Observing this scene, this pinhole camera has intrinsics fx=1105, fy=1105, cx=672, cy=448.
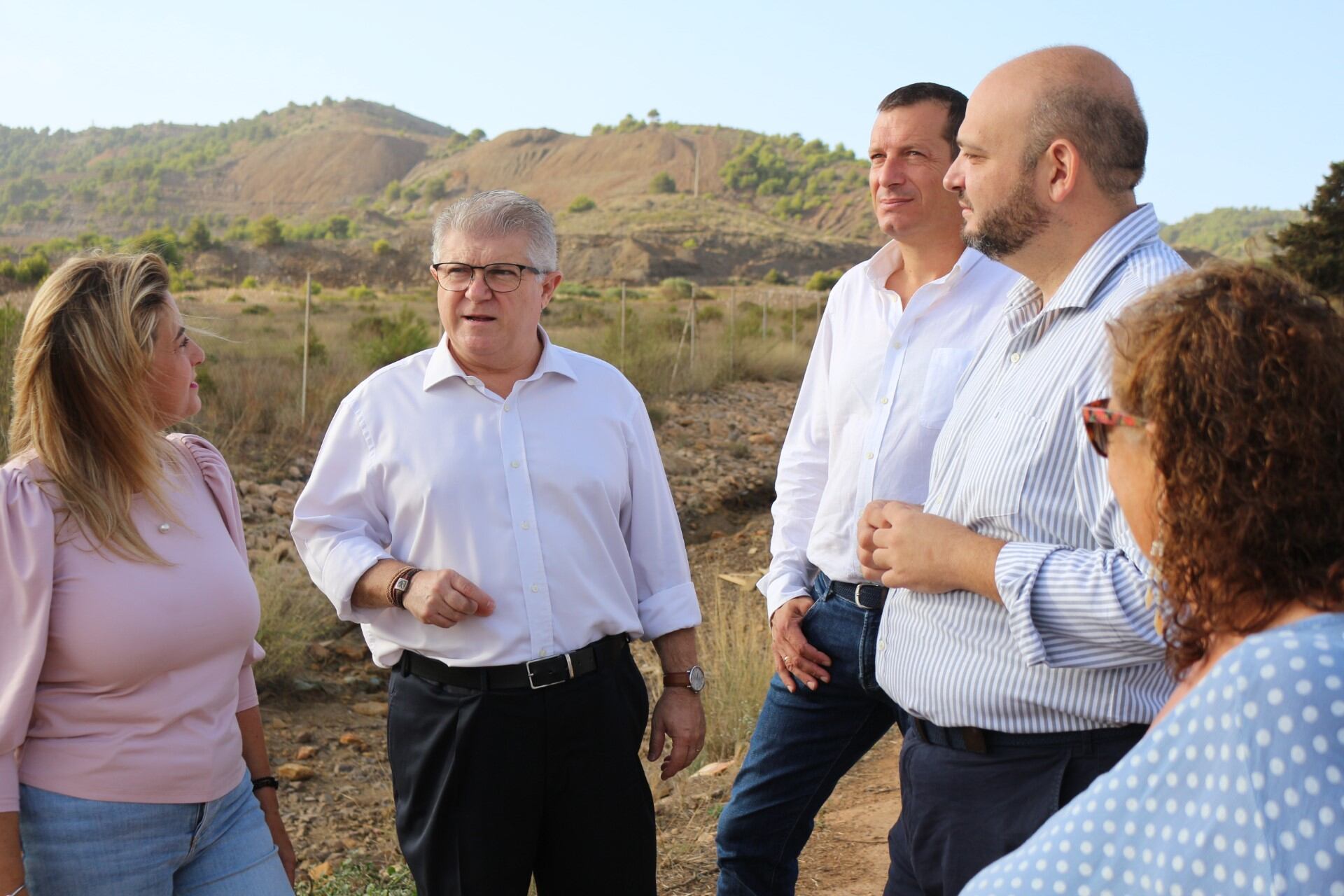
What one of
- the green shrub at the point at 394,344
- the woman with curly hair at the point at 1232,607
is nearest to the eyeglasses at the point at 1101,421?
the woman with curly hair at the point at 1232,607

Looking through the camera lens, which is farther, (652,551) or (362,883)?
A: (362,883)

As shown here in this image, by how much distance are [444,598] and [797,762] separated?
0.96m

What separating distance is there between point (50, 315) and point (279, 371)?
35.3 ft

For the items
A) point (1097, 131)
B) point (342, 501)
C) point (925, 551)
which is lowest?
point (342, 501)

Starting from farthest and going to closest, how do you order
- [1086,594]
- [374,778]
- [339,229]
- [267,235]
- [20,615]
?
[339,229] < [267,235] < [374,778] < [20,615] < [1086,594]

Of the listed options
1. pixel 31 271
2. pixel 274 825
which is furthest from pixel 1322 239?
pixel 31 271

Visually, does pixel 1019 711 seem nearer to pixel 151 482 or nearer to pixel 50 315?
pixel 151 482

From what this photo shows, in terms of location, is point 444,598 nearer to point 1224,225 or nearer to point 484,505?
point 484,505

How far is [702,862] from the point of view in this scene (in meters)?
3.95

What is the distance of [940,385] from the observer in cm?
263

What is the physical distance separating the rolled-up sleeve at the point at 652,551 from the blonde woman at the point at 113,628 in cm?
93

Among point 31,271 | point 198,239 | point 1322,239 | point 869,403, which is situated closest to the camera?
point 869,403

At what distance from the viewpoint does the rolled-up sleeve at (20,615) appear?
6.42 feet

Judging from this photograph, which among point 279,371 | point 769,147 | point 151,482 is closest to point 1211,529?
point 151,482
